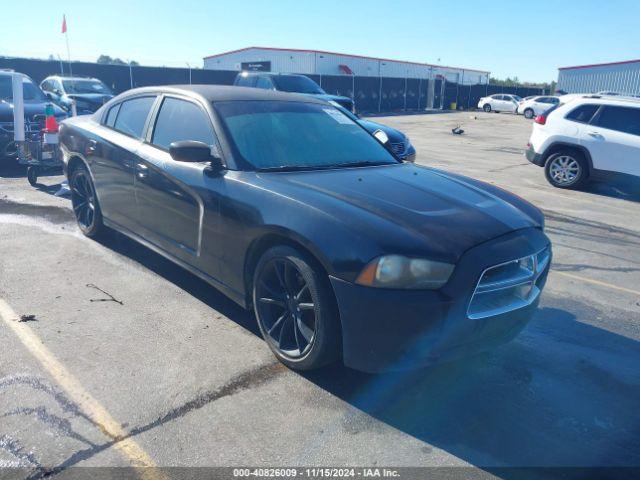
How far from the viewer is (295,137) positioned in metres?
4.20

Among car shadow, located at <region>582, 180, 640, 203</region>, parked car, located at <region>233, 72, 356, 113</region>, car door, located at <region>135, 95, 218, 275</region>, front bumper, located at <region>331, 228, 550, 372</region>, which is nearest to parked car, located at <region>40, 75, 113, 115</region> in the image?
parked car, located at <region>233, 72, 356, 113</region>

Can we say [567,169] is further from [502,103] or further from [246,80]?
[502,103]

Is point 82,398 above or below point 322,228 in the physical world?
below

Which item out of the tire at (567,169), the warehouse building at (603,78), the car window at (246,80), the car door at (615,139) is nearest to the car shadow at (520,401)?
the car door at (615,139)

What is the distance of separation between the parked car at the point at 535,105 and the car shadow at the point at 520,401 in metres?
35.9

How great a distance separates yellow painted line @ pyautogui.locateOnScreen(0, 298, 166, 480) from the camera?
260 cm

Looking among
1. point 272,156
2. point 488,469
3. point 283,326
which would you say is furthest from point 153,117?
point 488,469

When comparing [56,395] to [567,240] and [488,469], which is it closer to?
[488,469]

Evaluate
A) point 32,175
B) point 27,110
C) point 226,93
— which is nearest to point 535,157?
point 226,93

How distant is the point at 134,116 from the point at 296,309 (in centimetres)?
276

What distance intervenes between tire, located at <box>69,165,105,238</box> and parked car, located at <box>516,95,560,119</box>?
3558cm

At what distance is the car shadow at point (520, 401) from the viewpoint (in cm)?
281

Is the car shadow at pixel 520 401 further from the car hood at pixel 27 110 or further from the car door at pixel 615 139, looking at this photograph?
the car hood at pixel 27 110

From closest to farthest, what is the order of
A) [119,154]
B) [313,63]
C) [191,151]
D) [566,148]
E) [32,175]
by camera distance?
[191,151] → [119,154] → [32,175] → [566,148] → [313,63]
